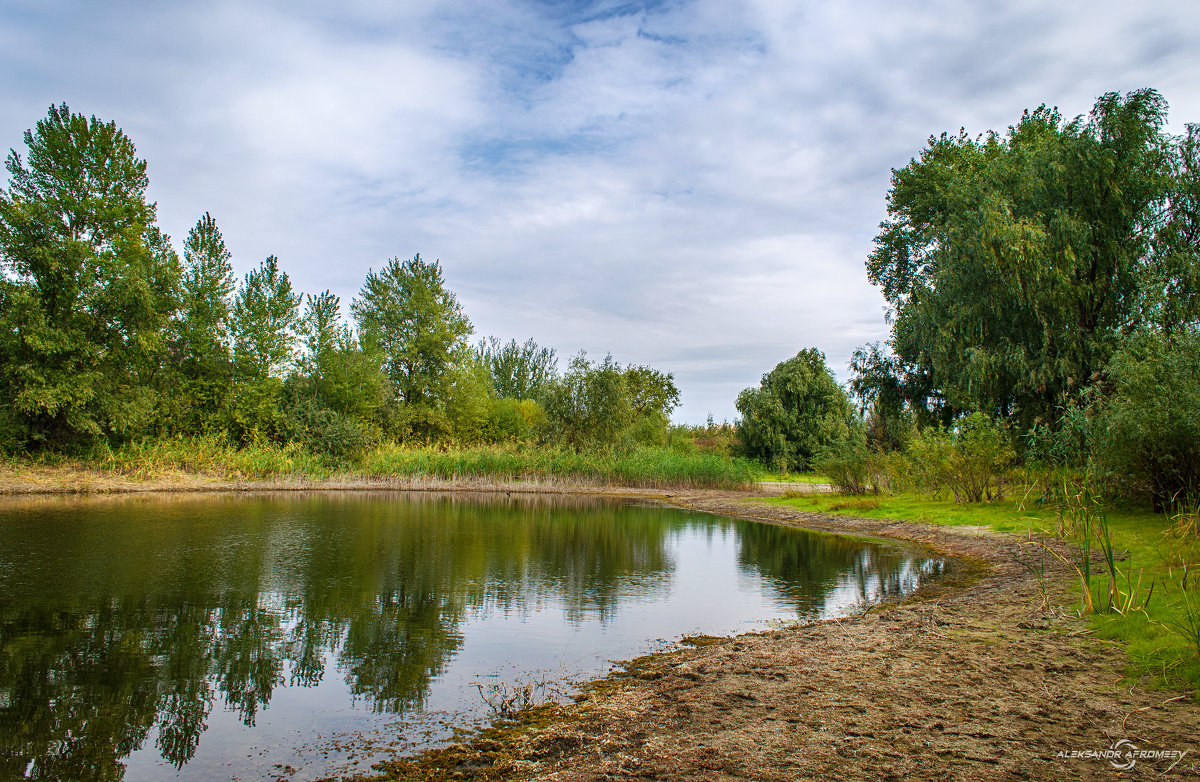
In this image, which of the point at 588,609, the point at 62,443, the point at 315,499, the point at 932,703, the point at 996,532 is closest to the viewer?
the point at 932,703

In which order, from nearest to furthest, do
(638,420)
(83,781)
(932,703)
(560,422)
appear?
(83,781) → (932,703) → (560,422) → (638,420)

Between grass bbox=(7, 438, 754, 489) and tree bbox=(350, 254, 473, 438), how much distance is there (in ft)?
38.6

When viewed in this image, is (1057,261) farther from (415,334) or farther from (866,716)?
(415,334)

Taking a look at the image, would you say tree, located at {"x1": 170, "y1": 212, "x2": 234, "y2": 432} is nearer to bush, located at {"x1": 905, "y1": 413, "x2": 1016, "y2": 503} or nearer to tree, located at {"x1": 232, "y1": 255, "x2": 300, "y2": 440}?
tree, located at {"x1": 232, "y1": 255, "x2": 300, "y2": 440}

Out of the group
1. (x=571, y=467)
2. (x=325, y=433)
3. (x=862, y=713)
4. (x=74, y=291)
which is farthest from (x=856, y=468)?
(x=74, y=291)

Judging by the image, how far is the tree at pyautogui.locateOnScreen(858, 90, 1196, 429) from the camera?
19.6 meters

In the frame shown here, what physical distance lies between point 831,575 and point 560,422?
102 ft

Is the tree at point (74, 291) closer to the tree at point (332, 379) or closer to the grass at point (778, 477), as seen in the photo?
the tree at point (332, 379)

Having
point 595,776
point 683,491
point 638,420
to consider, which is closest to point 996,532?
point 595,776

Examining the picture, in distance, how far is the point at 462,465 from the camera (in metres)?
37.5

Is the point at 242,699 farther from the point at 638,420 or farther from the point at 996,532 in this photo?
the point at 638,420

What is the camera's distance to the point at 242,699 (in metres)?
5.98

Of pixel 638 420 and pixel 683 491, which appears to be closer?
pixel 683 491

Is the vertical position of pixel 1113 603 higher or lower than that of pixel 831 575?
higher
